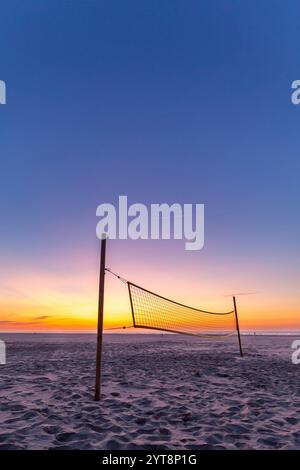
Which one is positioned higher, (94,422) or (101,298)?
(101,298)

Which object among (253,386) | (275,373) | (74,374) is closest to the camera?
(253,386)

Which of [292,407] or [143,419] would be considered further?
[292,407]

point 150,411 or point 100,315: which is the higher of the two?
point 100,315

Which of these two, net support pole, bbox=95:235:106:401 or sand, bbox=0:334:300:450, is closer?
sand, bbox=0:334:300:450

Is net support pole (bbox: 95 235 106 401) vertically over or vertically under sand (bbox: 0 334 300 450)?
over

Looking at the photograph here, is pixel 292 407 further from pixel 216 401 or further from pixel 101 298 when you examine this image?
pixel 101 298

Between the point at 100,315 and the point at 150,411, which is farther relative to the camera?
the point at 100,315

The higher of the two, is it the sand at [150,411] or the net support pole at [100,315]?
the net support pole at [100,315]

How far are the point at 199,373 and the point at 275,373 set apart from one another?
98.3 inches

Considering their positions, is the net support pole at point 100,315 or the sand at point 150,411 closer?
the sand at point 150,411

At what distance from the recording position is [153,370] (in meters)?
11.1
